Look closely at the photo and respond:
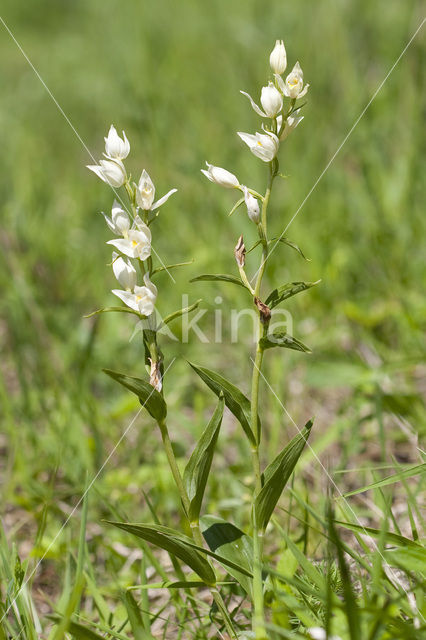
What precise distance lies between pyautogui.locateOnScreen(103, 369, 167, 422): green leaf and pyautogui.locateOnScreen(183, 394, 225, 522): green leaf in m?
0.06

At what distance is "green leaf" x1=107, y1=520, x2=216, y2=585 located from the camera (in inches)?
29.9

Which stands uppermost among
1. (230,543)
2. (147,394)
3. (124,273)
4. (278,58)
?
(278,58)

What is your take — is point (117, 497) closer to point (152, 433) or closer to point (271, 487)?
point (152, 433)

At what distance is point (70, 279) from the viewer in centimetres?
220

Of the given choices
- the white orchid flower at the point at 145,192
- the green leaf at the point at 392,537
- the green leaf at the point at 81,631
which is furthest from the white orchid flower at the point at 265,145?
the green leaf at the point at 81,631

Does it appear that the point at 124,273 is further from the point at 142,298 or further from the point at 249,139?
the point at 249,139

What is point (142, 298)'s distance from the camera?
79 centimetres

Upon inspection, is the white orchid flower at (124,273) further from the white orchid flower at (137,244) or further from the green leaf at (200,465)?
the green leaf at (200,465)

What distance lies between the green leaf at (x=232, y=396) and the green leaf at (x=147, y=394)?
0.20 ft

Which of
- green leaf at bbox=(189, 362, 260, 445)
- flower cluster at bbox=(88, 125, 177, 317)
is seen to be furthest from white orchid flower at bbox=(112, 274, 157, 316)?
green leaf at bbox=(189, 362, 260, 445)

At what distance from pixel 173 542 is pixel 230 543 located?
0.11 m

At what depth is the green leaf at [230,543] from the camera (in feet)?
2.75

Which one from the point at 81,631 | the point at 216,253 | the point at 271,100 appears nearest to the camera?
the point at 81,631

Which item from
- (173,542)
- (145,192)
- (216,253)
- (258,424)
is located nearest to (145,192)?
(145,192)
